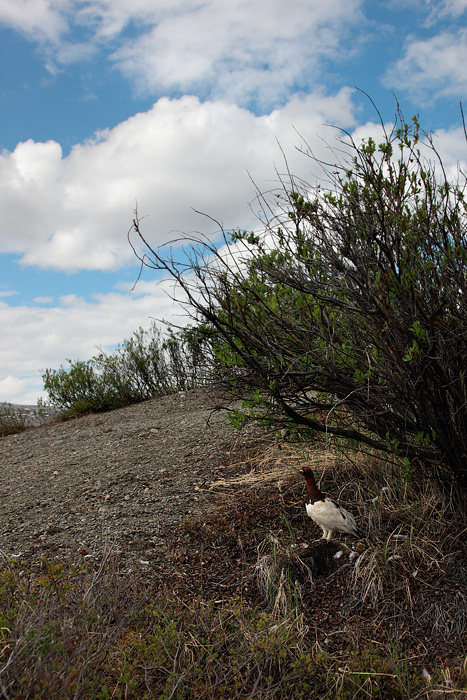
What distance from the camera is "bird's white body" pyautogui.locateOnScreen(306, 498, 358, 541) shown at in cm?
342

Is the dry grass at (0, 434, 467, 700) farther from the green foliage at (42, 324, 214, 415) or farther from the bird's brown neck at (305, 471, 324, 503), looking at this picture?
the green foliage at (42, 324, 214, 415)

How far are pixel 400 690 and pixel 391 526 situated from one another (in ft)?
4.23

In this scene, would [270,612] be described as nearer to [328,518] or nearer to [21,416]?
[328,518]

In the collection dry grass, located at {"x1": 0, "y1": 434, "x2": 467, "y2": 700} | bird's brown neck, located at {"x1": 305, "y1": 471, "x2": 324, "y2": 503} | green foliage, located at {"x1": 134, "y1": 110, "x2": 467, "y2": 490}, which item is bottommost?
dry grass, located at {"x1": 0, "y1": 434, "x2": 467, "y2": 700}

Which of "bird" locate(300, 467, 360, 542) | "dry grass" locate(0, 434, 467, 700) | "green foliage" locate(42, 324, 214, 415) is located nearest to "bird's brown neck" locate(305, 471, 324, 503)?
"bird" locate(300, 467, 360, 542)

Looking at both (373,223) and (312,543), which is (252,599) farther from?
(373,223)

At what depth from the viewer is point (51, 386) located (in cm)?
1171

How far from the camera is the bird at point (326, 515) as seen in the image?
3424 millimetres

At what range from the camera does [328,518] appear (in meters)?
3.44

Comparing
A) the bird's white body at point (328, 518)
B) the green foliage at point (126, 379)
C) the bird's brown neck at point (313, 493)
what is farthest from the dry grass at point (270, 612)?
the green foliage at point (126, 379)

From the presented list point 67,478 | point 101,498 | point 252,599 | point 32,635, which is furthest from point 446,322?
point 67,478

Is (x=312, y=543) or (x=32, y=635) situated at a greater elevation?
(x=32, y=635)

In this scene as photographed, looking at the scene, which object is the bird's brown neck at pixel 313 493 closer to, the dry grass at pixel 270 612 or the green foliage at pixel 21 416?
the dry grass at pixel 270 612

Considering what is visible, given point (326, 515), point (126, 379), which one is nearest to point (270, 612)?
point (326, 515)
